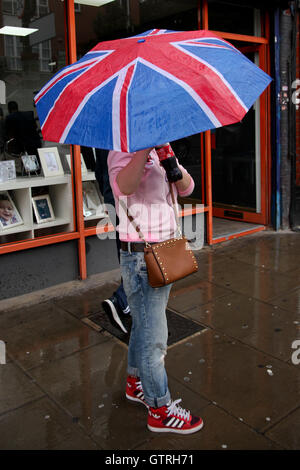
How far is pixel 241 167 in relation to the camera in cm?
778

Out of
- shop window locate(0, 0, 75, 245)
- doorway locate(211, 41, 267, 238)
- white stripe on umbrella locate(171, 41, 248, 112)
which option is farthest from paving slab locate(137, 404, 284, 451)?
doorway locate(211, 41, 267, 238)

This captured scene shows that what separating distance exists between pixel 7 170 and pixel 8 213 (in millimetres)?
457

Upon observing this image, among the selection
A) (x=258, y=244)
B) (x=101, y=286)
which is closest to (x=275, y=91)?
(x=258, y=244)

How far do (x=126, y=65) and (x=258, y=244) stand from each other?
482 centimetres

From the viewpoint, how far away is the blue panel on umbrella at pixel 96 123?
6.38 ft

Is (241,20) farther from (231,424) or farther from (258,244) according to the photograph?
(231,424)

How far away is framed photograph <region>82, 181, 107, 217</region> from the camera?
18.0 feet

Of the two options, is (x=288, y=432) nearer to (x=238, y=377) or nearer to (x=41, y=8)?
(x=238, y=377)

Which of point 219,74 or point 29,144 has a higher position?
point 219,74

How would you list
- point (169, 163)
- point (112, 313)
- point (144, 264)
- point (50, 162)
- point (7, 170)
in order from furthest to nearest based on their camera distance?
point (50, 162) → point (7, 170) → point (112, 313) → point (144, 264) → point (169, 163)

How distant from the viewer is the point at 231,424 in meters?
2.79

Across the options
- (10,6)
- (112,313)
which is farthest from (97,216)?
(10,6)

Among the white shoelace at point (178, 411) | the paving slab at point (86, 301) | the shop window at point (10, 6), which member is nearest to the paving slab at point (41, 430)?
the white shoelace at point (178, 411)
